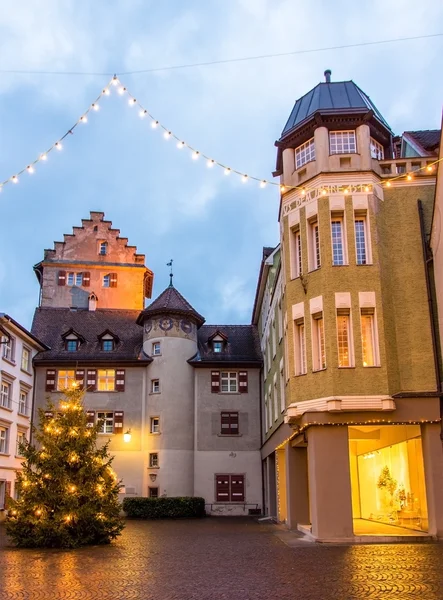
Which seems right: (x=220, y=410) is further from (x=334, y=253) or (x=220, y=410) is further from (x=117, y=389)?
(x=334, y=253)

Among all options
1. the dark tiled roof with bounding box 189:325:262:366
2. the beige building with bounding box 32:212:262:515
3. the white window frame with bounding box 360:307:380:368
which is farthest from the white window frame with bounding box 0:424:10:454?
the white window frame with bounding box 360:307:380:368

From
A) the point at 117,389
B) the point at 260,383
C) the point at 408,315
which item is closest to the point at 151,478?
the point at 117,389

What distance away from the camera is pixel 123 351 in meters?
41.4

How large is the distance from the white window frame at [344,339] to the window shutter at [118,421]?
21992 millimetres

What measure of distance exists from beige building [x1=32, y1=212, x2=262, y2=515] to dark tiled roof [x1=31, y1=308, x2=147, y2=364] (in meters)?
0.07

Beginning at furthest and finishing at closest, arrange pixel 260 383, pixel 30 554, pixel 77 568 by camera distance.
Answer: pixel 260 383 → pixel 30 554 → pixel 77 568

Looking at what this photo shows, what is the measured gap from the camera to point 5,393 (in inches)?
1419

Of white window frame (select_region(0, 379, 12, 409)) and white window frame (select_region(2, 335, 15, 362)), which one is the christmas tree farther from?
white window frame (select_region(0, 379, 12, 409))

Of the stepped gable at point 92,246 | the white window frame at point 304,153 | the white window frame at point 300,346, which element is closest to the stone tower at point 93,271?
the stepped gable at point 92,246

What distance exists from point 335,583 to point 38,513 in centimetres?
1045

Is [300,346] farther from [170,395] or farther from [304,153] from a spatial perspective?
[170,395]

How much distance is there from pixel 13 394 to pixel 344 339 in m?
22.9

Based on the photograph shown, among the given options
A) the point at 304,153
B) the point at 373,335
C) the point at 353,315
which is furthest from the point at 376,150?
the point at 373,335

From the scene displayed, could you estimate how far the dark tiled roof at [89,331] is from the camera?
133ft
